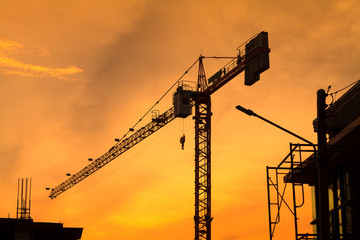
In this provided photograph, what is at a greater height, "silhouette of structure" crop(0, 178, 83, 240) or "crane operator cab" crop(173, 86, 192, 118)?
"crane operator cab" crop(173, 86, 192, 118)

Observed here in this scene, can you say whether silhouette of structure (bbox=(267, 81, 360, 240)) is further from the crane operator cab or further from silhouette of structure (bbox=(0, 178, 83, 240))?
the crane operator cab

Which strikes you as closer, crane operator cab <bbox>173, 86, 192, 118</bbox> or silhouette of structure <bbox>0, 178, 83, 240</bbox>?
silhouette of structure <bbox>0, 178, 83, 240</bbox>

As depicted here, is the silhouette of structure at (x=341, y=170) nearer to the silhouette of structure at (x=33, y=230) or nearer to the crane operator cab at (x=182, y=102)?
the silhouette of structure at (x=33, y=230)

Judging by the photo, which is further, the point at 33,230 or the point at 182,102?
the point at 182,102

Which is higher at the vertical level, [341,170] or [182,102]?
[182,102]

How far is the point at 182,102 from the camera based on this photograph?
10381 centimetres

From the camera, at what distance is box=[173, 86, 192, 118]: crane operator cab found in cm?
10262

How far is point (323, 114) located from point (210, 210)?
8149 cm

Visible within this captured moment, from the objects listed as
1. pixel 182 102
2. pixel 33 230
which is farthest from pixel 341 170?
pixel 182 102

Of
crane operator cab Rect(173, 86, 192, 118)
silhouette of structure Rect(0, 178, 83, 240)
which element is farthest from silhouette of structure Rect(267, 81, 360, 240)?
crane operator cab Rect(173, 86, 192, 118)

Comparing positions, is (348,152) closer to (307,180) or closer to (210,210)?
(307,180)

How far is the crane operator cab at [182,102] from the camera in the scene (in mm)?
102625

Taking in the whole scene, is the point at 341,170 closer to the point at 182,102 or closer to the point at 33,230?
the point at 33,230

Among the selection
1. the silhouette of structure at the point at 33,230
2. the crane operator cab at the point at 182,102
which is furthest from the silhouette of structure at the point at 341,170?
the crane operator cab at the point at 182,102
